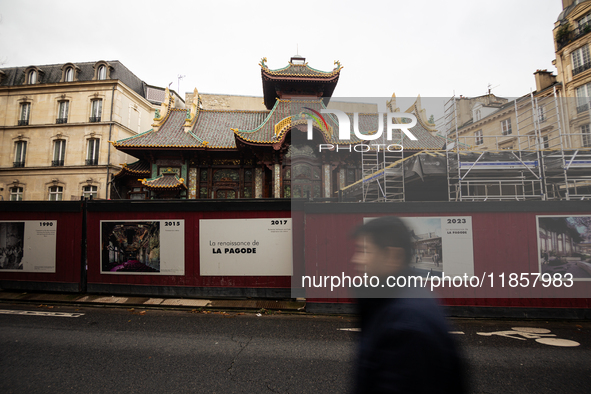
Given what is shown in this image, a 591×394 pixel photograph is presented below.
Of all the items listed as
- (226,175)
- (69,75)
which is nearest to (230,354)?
(226,175)

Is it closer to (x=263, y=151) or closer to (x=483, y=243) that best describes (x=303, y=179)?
(x=263, y=151)

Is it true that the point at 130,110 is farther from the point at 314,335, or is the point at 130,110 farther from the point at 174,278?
the point at 314,335

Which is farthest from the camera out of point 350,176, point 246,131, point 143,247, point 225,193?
point 225,193

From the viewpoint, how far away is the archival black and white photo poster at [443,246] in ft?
22.5

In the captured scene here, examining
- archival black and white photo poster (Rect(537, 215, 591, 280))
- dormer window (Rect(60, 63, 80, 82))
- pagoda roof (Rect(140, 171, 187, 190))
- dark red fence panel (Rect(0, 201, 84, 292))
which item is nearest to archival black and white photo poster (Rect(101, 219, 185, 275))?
dark red fence panel (Rect(0, 201, 84, 292))

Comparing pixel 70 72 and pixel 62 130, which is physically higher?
pixel 70 72

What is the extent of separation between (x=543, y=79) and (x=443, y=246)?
31306 millimetres

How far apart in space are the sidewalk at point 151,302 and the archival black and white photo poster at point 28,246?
2.90 ft

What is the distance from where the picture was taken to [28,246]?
879 centimetres

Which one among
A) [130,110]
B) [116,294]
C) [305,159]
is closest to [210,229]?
[116,294]

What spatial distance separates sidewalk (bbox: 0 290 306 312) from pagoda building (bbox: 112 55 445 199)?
9.14 metres

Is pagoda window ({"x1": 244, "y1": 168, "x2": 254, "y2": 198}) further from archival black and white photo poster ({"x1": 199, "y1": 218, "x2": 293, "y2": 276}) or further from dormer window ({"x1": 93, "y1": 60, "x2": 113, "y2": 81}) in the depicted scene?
dormer window ({"x1": 93, "y1": 60, "x2": 113, "y2": 81})

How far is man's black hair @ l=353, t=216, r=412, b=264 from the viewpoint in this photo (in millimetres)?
1988

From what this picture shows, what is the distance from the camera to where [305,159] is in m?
16.7
